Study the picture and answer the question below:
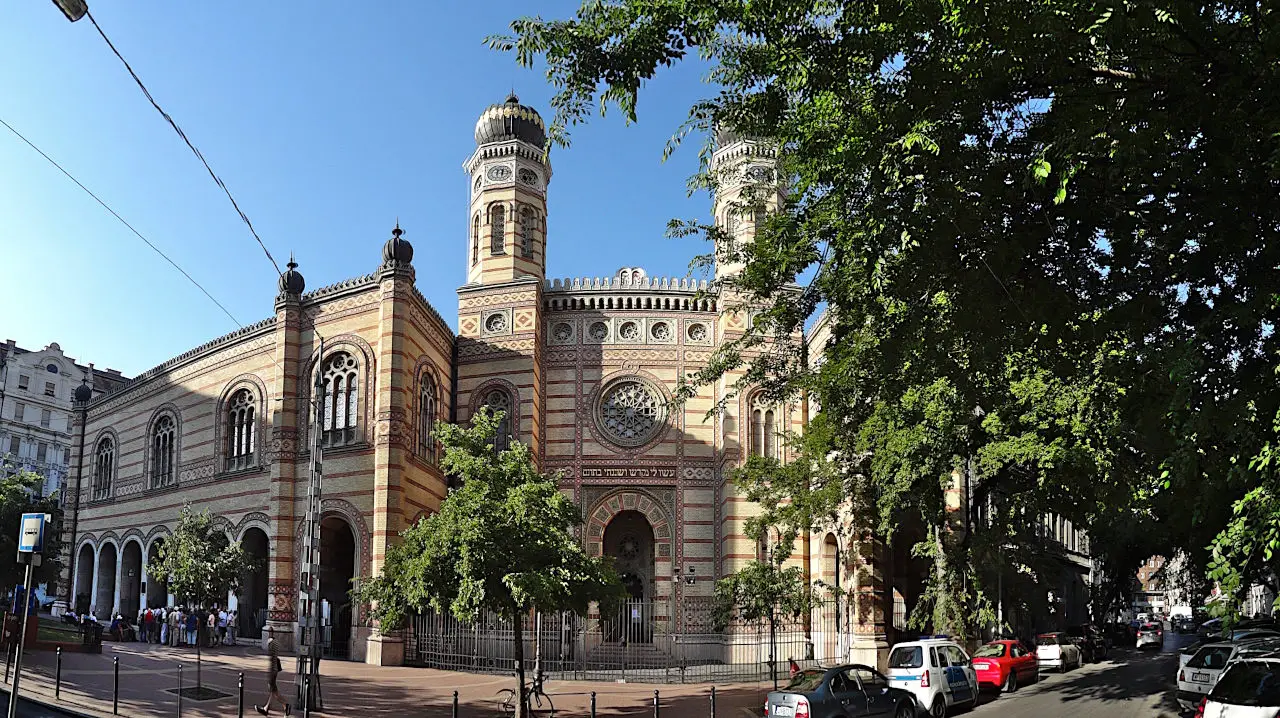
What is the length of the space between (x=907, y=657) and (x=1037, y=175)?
13.0m

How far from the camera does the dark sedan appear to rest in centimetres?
Answer: 1455

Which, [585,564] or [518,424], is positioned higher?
[518,424]

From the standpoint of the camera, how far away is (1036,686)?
24797 mm

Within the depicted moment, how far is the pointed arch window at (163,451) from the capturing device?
35.3 m

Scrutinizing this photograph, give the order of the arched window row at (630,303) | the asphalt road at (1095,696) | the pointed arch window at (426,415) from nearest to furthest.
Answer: the asphalt road at (1095,696)
the pointed arch window at (426,415)
the arched window row at (630,303)

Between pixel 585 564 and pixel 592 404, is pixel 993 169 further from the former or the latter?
pixel 592 404

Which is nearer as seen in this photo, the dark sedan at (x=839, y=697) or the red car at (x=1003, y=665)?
the dark sedan at (x=839, y=697)

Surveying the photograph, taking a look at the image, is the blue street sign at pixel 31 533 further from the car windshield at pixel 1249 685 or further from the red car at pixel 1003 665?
the red car at pixel 1003 665

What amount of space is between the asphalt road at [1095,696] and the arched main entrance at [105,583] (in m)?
32.6

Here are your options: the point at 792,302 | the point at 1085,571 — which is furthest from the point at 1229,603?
the point at 1085,571

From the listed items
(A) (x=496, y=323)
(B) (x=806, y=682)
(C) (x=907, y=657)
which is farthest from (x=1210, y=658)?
(A) (x=496, y=323)

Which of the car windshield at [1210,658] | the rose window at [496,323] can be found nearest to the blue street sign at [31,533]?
the car windshield at [1210,658]

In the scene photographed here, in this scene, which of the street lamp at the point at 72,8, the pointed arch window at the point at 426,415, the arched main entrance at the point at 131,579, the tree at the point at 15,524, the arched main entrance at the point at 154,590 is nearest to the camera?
the street lamp at the point at 72,8

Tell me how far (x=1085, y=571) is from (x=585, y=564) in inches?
2176
